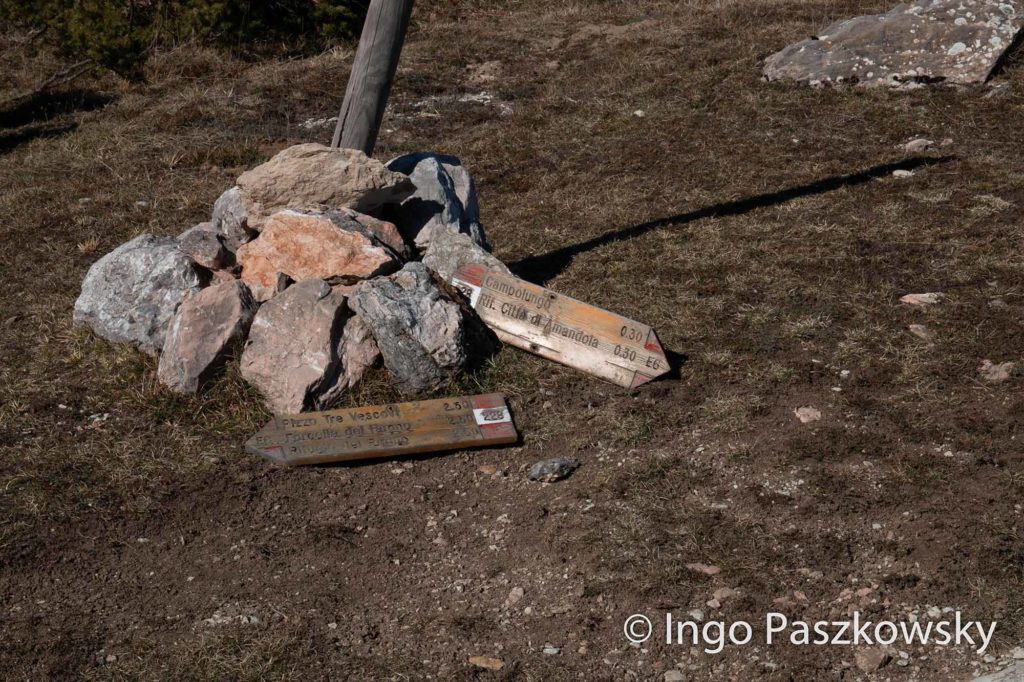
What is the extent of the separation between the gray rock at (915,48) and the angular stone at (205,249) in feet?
20.1

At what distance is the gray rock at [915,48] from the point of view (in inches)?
376

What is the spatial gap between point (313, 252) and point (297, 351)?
2.31 feet

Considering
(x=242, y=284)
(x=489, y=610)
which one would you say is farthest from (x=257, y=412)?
(x=489, y=610)

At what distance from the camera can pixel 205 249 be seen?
6.04 metres

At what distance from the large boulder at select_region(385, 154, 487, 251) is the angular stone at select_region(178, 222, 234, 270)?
1066 millimetres

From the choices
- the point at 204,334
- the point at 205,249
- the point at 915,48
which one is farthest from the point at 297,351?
the point at 915,48

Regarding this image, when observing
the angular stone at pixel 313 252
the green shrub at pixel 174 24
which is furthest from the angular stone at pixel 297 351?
the green shrub at pixel 174 24

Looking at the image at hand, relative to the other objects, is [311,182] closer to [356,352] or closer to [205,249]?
[205,249]

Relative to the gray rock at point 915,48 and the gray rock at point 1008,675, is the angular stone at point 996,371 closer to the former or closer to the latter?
the gray rock at point 1008,675

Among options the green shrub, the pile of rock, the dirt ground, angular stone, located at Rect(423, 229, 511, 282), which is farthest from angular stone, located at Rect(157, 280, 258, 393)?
the green shrub

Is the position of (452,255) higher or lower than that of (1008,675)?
higher

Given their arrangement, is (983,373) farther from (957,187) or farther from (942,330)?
(957,187)

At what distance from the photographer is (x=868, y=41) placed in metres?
9.94

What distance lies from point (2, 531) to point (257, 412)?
4.23ft
